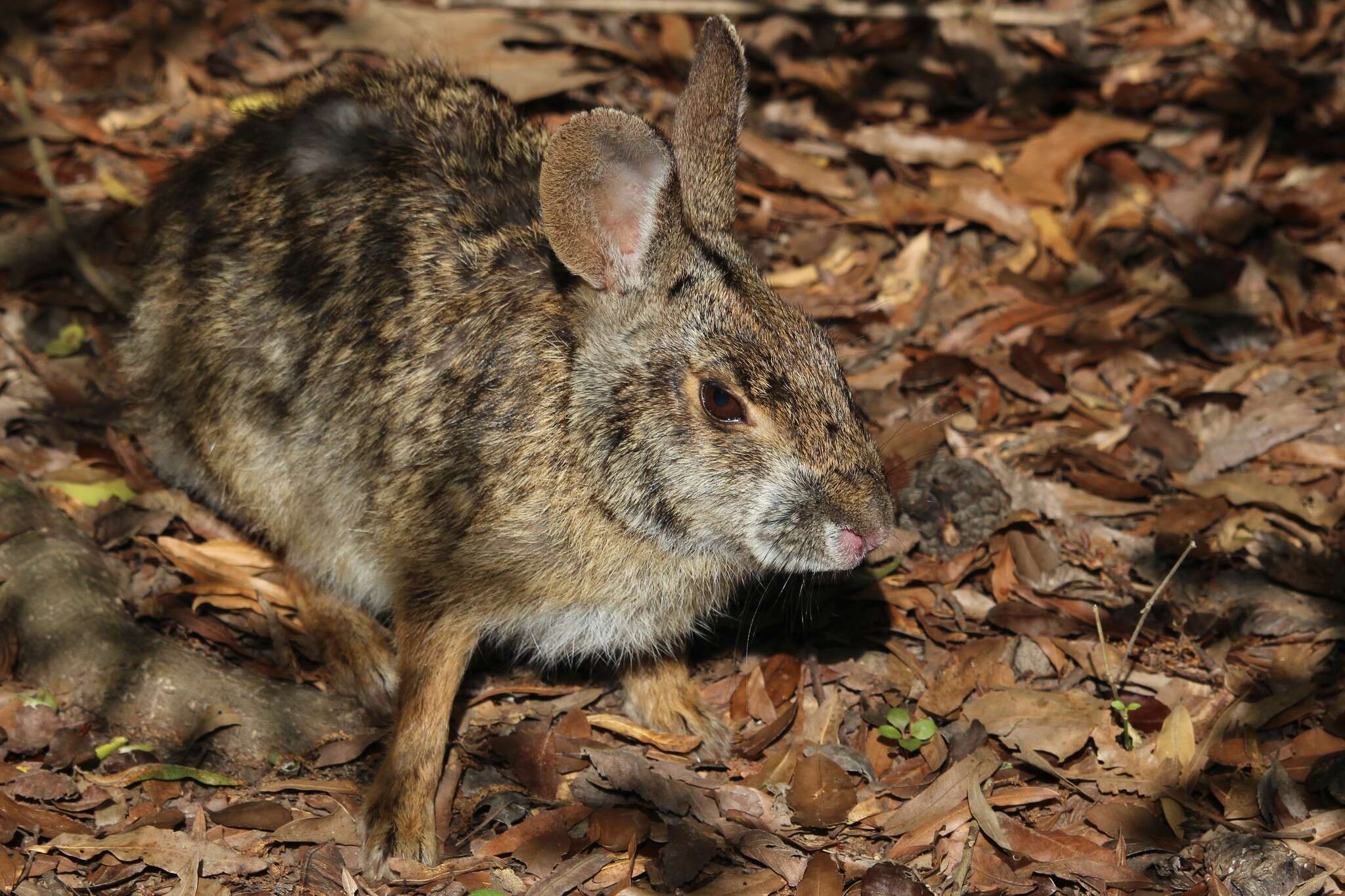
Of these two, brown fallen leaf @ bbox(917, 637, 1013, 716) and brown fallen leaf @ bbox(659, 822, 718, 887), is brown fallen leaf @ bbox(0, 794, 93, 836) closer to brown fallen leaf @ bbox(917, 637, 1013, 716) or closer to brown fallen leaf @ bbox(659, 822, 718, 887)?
brown fallen leaf @ bbox(659, 822, 718, 887)

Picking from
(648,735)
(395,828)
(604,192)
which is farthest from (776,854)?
(604,192)

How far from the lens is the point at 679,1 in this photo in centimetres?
924

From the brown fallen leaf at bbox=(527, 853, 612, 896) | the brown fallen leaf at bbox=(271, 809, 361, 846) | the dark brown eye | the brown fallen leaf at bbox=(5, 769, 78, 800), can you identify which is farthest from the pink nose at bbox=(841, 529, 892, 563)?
the brown fallen leaf at bbox=(5, 769, 78, 800)

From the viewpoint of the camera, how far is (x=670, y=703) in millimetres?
5984

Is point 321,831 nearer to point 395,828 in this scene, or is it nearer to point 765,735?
point 395,828

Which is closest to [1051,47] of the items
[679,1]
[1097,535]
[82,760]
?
[679,1]

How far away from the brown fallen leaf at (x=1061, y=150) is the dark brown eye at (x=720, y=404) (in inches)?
156

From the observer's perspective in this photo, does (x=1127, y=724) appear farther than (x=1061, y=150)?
No

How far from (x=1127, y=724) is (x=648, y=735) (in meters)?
1.96

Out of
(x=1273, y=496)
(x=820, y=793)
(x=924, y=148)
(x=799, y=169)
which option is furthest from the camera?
(x=924, y=148)

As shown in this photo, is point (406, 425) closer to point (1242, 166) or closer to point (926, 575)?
point (926, 575)

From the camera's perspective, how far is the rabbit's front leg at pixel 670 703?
593cm

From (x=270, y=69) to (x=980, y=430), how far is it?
16.5 ft

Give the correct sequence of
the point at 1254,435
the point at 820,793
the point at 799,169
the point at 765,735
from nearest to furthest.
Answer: the point at 820,793, the point at 765,735, the point at 1254,435, the point at 799,169
